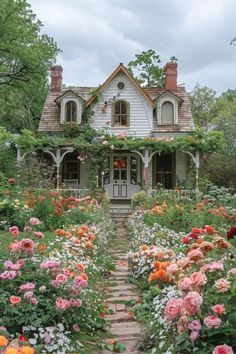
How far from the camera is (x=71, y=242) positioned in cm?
667

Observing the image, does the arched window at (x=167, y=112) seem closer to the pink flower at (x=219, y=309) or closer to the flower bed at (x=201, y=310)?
the flower bed at (x=201, y=310)

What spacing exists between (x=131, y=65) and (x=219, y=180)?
13202 millimetres

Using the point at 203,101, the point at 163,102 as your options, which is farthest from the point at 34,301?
the point at 203,101

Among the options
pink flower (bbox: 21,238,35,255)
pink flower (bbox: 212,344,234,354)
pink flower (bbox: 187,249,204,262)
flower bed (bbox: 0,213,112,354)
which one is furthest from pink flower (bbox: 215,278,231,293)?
Result: pink flower (bbox: 21,238,35,255)

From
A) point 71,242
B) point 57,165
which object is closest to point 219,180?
point 57,165

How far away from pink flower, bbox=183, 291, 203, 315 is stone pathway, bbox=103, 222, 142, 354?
4.67 feet

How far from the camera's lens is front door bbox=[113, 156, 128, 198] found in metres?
21.2

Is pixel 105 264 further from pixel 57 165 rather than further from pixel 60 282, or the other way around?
pixel 57 165

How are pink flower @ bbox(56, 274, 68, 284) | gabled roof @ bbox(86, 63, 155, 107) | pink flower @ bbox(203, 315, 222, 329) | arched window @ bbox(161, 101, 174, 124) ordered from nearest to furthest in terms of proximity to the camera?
pink flower @ bbox(203, 315, 222, 329) < pink flower @ bbox(56, 274, 68, 284) < gabled roof @ bbox(86, 63, 155, 107) < arched window @ bbox(161, 101, 174, 124)

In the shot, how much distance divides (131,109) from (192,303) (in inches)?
756

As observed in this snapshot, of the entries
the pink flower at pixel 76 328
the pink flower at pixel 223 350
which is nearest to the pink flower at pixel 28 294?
the pink flower at pixel 76 328

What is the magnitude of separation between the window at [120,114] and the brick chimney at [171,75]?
3638mm

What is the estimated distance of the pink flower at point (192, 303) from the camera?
283 centimetres

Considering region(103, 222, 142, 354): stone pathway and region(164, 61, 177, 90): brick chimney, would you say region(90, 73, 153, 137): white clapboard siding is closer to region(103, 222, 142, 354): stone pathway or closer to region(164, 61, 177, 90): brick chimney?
region(164, 61, 177, 90): brick chimney
